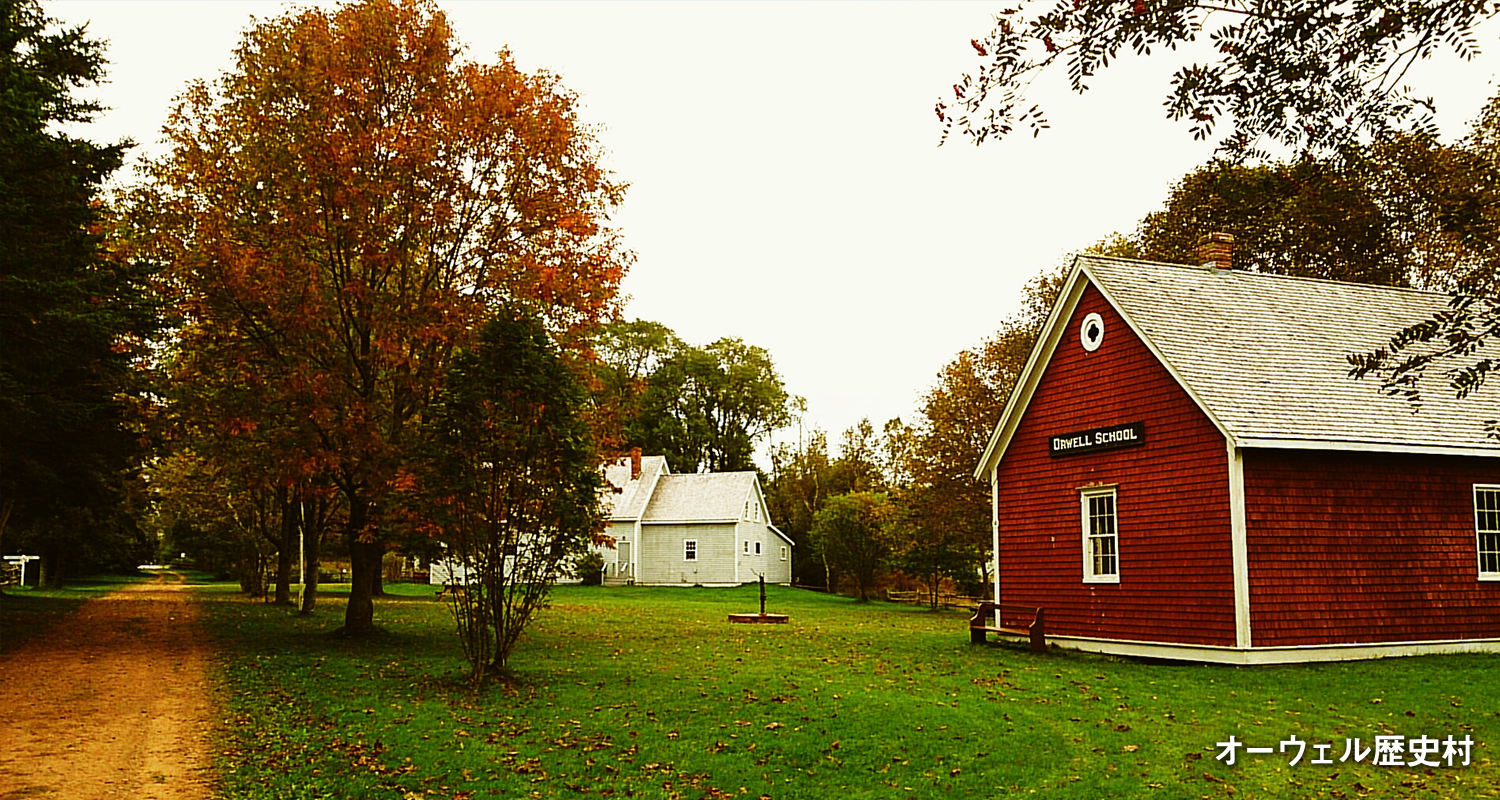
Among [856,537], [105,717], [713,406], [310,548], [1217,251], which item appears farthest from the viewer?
[713,406]

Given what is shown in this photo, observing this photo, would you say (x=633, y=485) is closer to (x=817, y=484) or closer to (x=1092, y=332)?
(x=817, y=484)

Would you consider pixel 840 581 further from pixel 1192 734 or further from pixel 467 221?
pixel 1192 734

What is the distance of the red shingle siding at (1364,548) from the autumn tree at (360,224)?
39.9 ft

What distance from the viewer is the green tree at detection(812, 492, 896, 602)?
151 ft

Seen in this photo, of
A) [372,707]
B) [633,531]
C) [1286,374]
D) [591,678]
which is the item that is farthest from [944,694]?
[633,531]

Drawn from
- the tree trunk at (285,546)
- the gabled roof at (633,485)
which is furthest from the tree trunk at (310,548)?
the gabled roof at (633,485)

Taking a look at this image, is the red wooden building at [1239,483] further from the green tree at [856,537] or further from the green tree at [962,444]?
the green tree at [856,537]

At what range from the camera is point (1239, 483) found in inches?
711

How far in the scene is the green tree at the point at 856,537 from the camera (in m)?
46.0

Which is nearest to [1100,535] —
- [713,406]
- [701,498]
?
[701,498]

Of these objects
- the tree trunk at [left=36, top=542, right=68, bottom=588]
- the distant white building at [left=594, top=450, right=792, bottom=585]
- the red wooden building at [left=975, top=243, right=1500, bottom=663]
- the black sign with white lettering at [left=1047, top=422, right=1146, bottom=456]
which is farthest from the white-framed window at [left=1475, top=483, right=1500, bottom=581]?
the tree trunk at [left=36, top=542, right=68, bottom=588]

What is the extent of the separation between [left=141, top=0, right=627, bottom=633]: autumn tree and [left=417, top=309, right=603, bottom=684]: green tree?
4.69 metres

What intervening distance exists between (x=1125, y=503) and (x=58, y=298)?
18.8 metres

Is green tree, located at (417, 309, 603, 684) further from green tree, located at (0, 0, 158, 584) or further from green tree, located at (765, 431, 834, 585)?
green tree, located at (765, 431, 834, 585)
